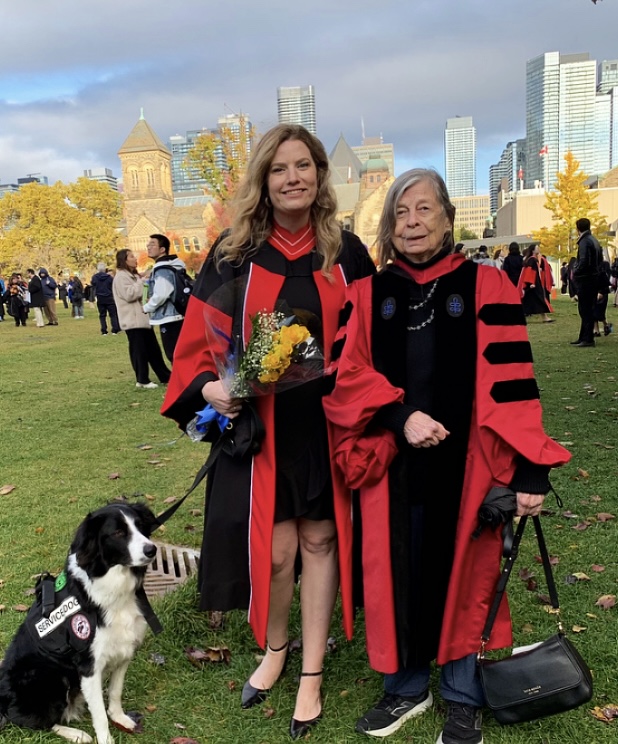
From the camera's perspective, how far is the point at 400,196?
2.38m

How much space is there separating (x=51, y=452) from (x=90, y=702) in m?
4.92

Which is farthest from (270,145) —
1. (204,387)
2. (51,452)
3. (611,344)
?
(611,344)

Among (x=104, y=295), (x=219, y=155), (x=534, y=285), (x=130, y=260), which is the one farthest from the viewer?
(x=219, y=155)

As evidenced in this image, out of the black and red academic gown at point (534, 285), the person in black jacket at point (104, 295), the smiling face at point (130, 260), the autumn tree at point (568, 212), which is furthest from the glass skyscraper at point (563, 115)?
the smiling face at point (130, 260)

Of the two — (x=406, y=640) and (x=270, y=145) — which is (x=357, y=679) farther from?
(x=270, y=145)

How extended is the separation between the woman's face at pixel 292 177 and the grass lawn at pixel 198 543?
2.25 metres

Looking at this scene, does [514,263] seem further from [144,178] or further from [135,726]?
[144,178]

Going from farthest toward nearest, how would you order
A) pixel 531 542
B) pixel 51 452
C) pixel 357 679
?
pixel 51 452, pixel 531 542, pixel 357 679

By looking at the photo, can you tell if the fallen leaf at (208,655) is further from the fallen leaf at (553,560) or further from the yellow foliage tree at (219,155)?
the yellow foliage tree at (219,155)

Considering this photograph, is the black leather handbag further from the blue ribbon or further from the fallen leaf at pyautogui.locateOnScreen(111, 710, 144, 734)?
the fallen leaf at pyautogui.locateOnScreen(111, 710, 144, 734)

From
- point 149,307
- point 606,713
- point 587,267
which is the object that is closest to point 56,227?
point 149,307

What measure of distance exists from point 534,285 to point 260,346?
15.1 metres

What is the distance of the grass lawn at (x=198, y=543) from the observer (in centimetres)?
274

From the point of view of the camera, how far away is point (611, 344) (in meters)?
12.3
